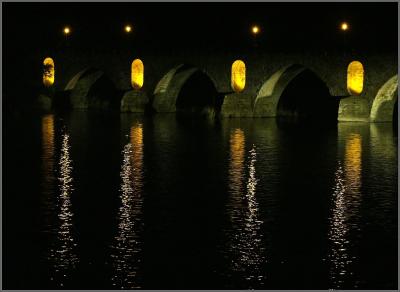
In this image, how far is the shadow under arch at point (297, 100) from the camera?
55.0 metres

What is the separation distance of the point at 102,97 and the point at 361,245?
54120 mm

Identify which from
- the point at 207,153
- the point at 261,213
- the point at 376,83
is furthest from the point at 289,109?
the point at 261,213

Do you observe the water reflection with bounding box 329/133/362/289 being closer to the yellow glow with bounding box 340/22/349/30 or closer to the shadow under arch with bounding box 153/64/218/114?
the yellow glow with bounding box 340/22/349/30

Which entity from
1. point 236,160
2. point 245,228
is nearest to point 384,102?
point 236,160

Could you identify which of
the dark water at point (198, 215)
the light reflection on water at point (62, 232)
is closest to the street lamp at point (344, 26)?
the dark water at point (198, 215)

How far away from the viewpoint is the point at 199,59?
57.0 m

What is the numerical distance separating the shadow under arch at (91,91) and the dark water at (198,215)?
2990 centimetres

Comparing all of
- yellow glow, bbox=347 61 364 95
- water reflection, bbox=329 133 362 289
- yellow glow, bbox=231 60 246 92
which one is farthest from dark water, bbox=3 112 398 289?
yellow glow, bbox=231 60 246 92

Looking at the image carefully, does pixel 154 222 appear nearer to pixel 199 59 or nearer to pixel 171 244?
pixel 171 244

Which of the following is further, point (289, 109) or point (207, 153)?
point (289, 109)

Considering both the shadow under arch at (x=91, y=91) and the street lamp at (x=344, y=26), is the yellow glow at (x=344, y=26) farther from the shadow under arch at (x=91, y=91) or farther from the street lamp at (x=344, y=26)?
the shadow under arch at (x=91, y=91)

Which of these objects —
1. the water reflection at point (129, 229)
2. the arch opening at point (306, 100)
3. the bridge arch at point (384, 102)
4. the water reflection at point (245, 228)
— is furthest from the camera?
the arch opening at point (306, 100)

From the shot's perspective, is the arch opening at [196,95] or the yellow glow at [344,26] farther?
the arch opening at [196,95]

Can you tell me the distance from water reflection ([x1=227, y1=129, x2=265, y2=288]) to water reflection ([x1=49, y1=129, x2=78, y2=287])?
3.00 m
